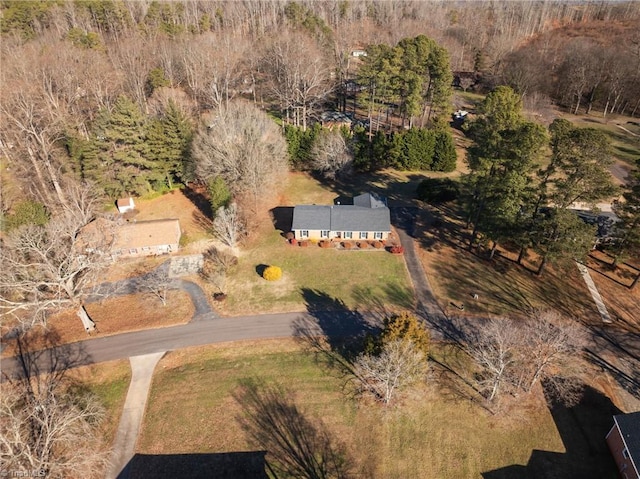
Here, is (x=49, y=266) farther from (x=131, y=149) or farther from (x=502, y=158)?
(x=502, y=158)

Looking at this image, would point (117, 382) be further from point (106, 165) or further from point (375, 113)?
point (375, 113)

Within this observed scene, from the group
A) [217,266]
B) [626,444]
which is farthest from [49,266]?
[626,444]

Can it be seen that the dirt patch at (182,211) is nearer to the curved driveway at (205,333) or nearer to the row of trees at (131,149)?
the row of trees at (131,149)

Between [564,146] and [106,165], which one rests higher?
[564,146]

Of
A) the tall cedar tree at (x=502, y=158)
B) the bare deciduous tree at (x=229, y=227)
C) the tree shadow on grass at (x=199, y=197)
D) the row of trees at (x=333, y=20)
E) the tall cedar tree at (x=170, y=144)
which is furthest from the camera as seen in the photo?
the row of trees at (x=333, y=20)

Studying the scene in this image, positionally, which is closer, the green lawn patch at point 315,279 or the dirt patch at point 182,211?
the green lawn patch at point 315,279

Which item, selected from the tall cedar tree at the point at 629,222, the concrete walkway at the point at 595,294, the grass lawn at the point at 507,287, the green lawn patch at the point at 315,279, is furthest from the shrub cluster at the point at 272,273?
the tall cedar tree at the point at 629,222

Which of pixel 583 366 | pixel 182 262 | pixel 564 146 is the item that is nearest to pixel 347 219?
pixel 182 262
